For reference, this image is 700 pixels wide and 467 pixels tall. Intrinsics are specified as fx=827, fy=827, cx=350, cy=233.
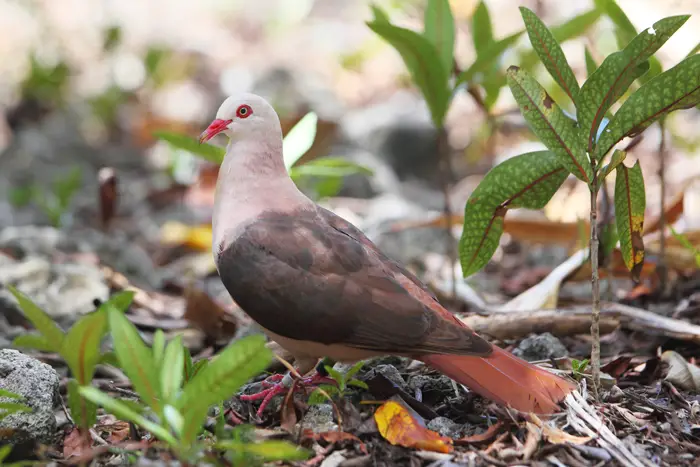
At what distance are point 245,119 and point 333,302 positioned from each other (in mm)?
882

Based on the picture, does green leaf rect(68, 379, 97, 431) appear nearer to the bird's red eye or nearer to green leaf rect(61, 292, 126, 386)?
green leaf rect(61, 292, 126, 386)

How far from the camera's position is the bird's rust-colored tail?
2836 mm

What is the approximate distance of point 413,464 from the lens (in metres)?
2.66

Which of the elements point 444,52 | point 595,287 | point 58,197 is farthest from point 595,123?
point 58,197

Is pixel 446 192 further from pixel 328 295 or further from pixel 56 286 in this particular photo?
pixel 56 286

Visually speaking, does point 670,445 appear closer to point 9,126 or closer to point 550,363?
point 550,363

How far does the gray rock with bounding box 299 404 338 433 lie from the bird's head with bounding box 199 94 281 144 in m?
1.09

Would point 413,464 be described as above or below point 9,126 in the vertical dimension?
below

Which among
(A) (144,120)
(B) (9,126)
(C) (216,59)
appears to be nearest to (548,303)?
(A) (144,120)

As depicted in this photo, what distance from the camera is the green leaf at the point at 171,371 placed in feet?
8.10

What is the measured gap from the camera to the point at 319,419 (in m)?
2.95

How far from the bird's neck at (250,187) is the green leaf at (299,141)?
842mm

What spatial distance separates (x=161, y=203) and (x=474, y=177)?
2.95 metres

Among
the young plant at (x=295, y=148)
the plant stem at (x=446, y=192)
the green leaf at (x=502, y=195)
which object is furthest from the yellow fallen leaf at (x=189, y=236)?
the green leaf at (x=502, y=195)
